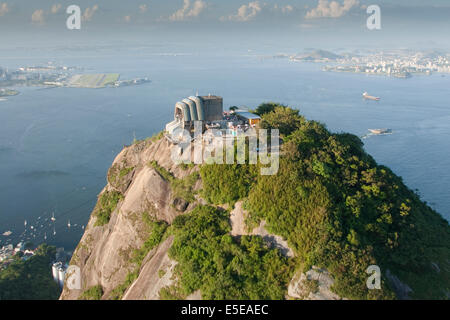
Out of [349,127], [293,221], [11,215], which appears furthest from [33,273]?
[349,127]

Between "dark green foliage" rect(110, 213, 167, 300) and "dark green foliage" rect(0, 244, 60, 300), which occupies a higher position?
"dark green foliage" rect(110, 213, 167, 300)

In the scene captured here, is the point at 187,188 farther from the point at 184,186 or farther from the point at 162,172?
the point at 162,172

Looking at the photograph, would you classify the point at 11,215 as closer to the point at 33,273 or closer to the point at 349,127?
the point at 33,273

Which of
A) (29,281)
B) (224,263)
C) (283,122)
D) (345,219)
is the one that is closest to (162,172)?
(224,263)

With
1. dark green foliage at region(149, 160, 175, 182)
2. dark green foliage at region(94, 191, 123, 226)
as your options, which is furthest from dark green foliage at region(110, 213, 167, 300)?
dark green foliage at region(94, 191, 123, 226)

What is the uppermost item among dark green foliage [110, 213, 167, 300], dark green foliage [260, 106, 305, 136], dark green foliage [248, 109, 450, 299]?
dark green foliage [260, 106, 305, 136]

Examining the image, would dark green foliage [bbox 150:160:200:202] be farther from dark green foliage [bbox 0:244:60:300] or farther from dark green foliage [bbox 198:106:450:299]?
dark green foliage [bbox 0:244:60:300]
